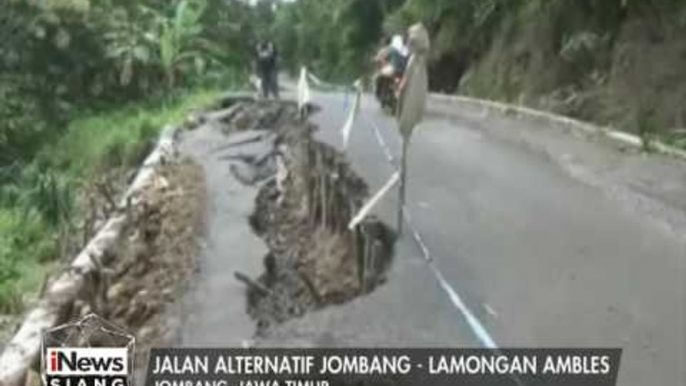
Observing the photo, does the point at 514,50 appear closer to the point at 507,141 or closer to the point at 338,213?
the point at 507,141

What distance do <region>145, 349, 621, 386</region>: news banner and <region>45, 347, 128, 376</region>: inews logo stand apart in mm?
906

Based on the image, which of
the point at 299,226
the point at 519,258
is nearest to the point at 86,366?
the point at 519,258

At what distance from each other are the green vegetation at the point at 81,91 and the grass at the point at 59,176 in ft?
0.10

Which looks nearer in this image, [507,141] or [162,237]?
[162,237]

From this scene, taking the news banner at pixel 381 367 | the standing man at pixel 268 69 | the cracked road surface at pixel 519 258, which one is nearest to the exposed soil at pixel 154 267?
the cracked road surface at pixel 519 258

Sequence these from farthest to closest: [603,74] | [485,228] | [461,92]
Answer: [461,92]
[603,74]
[485,228]

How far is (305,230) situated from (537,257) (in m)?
3.81

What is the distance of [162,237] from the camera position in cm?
1367

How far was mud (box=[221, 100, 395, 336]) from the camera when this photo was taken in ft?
35.4

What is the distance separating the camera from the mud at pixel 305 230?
35.4 feet

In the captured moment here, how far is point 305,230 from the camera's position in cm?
1381

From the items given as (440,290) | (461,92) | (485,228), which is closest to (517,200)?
(485,228)

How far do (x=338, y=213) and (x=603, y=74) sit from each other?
32.9 feet

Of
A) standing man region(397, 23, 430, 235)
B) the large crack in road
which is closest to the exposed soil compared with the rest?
the large crack in road
